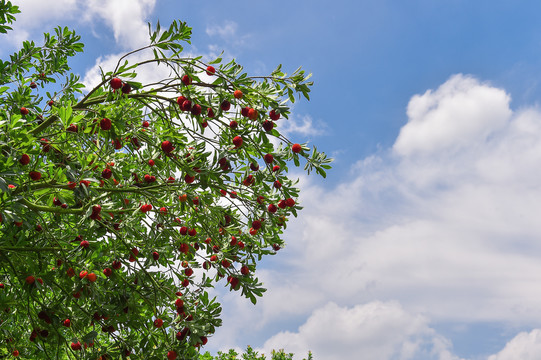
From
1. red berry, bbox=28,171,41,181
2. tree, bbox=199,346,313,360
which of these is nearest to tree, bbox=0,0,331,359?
red berry, bbox=28,171,41,181

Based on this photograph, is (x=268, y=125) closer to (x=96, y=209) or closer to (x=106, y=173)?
(x=106, y=173)

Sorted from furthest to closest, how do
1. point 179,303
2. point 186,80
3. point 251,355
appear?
point 251,355 < point 179,303 < point 186,80

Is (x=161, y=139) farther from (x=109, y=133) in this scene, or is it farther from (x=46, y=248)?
(x=46, y=248)

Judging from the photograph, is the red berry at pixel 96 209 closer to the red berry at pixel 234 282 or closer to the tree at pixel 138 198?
the tree at pixel 138 198

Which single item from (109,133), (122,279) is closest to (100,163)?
(109,133)

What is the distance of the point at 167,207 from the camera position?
671 centimetres

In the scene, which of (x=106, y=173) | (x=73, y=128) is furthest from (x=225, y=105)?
(x=73, y=128)

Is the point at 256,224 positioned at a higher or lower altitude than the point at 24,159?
higher

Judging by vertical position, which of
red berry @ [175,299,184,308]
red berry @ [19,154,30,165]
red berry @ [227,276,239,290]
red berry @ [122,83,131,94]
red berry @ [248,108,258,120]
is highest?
red berry @ [122,83,131,94]

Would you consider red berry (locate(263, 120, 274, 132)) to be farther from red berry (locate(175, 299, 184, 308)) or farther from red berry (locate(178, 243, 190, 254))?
red berry (locate(175, 299, 184, 308))

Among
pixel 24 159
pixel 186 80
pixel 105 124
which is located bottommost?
pixel 24 159

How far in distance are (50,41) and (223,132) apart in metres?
5.93

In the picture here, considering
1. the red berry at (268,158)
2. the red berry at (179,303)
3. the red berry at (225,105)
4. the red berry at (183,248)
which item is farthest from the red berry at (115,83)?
the red berry at (179,303)

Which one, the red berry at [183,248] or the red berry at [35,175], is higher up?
the red berry at [183,248]
